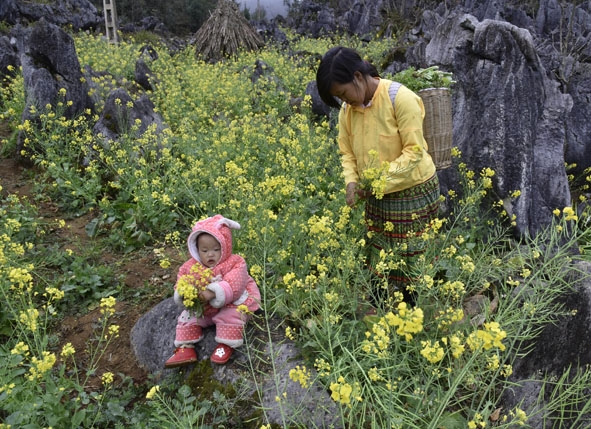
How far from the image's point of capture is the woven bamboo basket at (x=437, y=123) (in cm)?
325

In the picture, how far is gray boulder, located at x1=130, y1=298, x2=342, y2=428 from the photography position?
7.91 ft

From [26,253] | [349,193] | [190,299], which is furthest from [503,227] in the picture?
[26,253]

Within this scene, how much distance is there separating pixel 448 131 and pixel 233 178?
2111 millimetres

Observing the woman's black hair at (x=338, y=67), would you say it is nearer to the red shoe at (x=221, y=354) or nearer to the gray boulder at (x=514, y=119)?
the red shoe at (x=221, y=354)

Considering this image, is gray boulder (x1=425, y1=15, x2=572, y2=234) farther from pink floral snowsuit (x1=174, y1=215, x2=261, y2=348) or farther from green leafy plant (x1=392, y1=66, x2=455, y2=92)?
pink floral snowsuit (x1=174, y1=215, x2=261, y2=348)

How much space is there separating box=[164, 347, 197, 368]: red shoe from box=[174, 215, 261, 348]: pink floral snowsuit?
45 mm

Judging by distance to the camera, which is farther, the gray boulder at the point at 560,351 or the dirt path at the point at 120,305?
the dirt path at the point at 120,305

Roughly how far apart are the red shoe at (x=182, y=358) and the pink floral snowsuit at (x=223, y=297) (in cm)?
5

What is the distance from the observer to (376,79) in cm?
272

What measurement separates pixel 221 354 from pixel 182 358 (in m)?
0.28

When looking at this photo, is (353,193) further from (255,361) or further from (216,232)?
(255,361)

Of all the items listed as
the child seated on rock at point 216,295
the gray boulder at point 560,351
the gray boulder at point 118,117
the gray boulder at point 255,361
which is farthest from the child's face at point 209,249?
the gray boulder at point 118,117

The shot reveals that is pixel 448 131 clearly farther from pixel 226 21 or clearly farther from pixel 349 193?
pixel 226 21

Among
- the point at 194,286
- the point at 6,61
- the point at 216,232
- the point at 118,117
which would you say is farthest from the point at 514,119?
the point at 6,61
